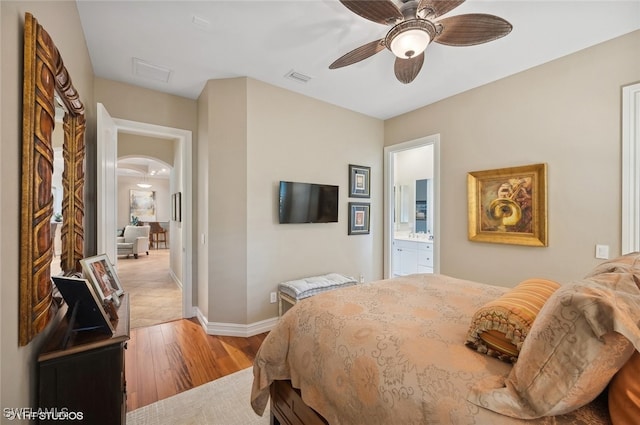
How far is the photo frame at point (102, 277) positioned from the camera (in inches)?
59.1

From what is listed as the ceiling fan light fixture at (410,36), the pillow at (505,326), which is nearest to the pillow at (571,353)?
the pillow at (505,326)

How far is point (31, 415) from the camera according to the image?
42.6 inches

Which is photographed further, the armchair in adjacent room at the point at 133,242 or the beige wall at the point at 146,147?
the armchair in adjacent room at the point at 133,242

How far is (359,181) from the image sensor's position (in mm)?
3992

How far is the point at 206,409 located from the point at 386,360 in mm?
1571

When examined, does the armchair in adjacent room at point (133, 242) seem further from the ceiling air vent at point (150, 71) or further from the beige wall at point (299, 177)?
the beige wall at point (299, 177)

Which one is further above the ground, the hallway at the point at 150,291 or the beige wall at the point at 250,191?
the beige wall at the point at 250,191

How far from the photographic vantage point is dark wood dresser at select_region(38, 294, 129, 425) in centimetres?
113

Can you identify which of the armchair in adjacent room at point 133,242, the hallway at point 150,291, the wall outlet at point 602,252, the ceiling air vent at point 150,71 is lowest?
the hallway at point 150,291

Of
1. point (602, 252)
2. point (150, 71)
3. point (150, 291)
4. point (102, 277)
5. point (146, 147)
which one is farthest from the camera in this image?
point (146, 147)

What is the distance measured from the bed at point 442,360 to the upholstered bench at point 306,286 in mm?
1314

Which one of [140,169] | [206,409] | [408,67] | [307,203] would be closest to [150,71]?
[307,203]

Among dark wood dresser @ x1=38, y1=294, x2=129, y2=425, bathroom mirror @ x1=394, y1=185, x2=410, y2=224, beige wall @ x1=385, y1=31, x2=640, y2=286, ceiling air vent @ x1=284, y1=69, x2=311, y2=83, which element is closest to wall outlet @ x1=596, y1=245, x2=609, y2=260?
beige wall @ x1=385, y1=31, x2=640, y2=286

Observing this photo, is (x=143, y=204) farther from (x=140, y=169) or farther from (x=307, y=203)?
(x=307, y=203)
